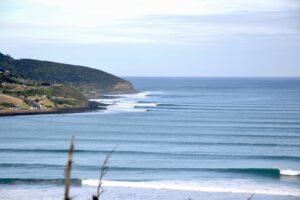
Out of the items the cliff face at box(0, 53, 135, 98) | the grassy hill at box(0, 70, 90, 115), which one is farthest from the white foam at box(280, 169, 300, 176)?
the cliff face at box(0, 53, 135, 98)

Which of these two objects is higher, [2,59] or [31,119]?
[2,59]

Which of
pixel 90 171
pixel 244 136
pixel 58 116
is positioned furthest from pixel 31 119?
pixel 90 171

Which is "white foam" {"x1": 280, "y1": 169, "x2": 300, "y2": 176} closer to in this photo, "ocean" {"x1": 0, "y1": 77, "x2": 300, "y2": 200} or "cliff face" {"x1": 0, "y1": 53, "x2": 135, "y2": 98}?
"ocean" {"x1": 0, "y1": 77, "x2": 300, "y2": 200}

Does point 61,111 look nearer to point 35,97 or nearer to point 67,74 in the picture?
point 35,97

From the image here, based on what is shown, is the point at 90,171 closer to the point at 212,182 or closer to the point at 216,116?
the point at 212,182

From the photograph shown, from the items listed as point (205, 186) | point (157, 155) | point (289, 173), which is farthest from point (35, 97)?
point (205, 186)

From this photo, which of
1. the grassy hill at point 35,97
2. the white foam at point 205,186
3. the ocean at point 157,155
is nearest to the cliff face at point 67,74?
the grassy hill at point 35,97
